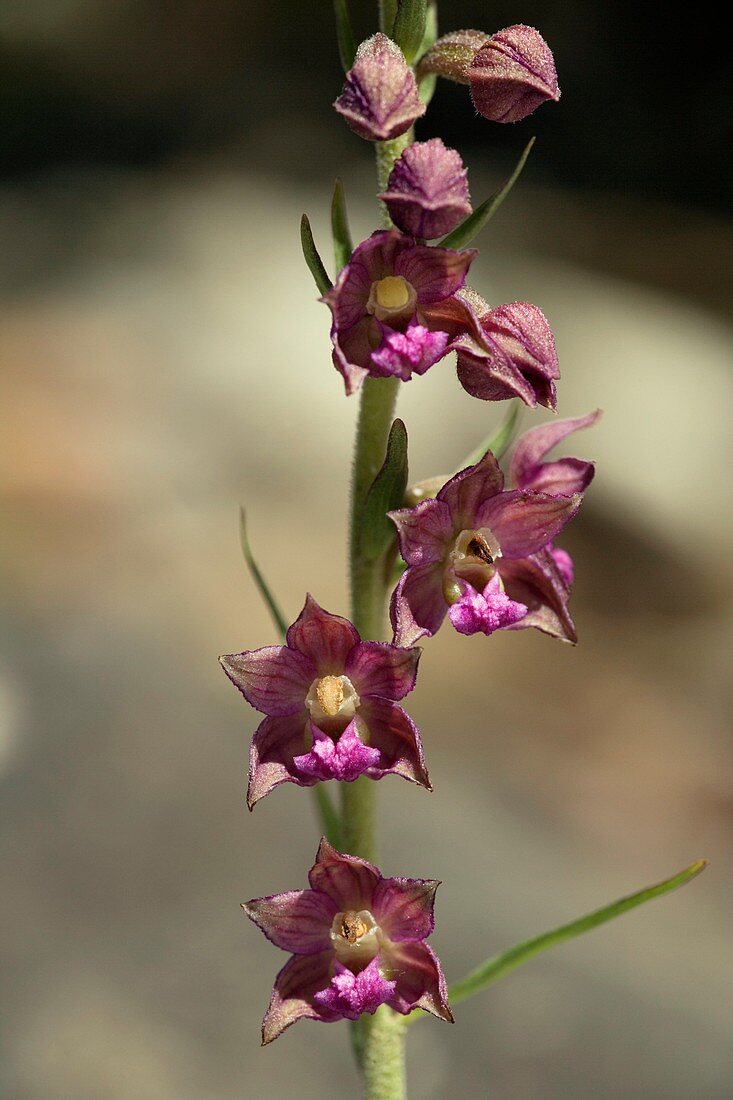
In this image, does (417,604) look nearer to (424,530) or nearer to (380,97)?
(424,530)

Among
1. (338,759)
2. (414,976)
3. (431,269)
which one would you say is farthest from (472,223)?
(414,976)

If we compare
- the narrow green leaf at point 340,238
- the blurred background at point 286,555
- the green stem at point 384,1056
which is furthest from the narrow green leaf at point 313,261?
the blurred background at point 286,555

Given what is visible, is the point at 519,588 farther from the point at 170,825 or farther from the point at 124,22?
the point at 124,22

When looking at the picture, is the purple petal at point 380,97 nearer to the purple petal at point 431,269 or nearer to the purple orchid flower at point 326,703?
the purple petal at point 431,269

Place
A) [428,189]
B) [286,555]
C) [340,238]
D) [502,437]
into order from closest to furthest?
[428,189] → [340,238] → [502,437] → [286,555]

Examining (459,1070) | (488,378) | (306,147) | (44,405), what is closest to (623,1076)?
(459,1070)

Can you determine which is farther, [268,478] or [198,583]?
[268,478]

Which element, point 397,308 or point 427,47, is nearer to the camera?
point 397,308

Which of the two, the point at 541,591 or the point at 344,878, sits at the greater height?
the point at 541,591
